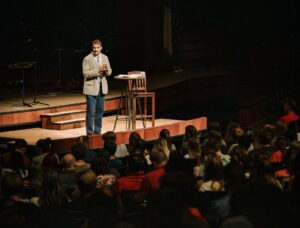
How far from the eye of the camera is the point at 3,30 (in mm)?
12297

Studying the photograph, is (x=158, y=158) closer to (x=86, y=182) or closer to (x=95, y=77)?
(x=86, y=182)

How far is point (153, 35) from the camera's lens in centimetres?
1348

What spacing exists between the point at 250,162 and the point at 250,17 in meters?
9.92

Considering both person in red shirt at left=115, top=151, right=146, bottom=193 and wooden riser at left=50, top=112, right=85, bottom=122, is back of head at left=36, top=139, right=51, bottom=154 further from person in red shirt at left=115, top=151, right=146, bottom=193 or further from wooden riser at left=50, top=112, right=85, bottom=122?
wooden riser at left=50, top=112, right=85, bottom=122

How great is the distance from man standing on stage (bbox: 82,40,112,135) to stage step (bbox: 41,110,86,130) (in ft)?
2.99

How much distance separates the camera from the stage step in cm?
897

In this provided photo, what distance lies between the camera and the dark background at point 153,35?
12555 mm

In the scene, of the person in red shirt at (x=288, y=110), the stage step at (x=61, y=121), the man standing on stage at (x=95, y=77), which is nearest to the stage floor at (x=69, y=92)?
the stage step at (x=61, y=121)

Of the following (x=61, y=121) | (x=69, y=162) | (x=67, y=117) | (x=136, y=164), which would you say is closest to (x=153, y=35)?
(x=67, y=117)

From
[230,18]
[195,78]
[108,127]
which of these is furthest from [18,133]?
[230,18]

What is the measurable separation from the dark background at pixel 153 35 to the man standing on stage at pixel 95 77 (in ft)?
12.8

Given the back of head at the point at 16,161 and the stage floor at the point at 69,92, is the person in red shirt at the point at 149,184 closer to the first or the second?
the back of head at the point at 16,161

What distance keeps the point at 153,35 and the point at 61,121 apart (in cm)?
489

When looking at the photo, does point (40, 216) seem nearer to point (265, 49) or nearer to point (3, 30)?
point (3, 30)
